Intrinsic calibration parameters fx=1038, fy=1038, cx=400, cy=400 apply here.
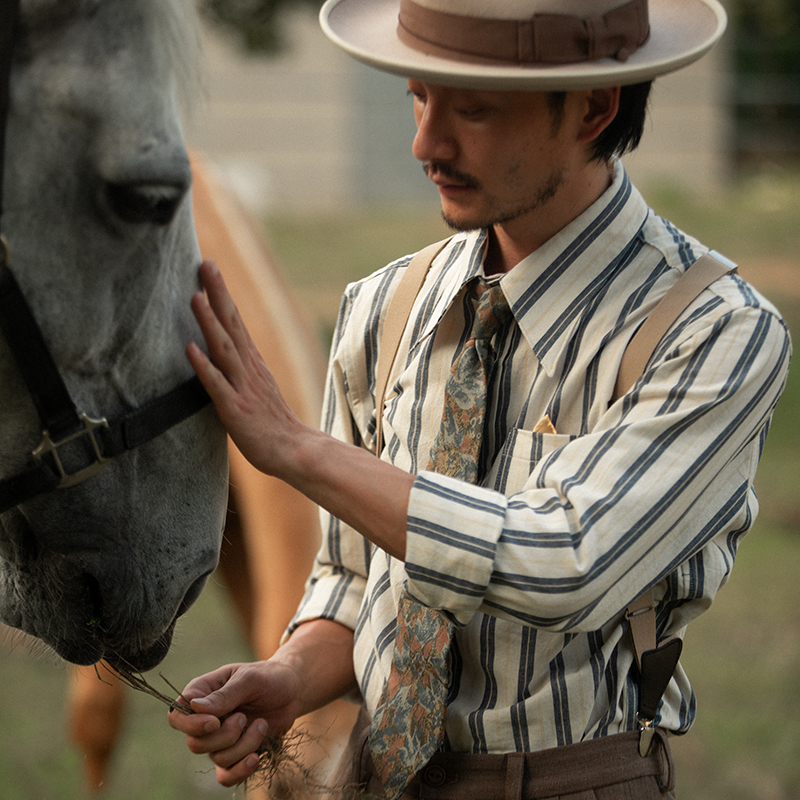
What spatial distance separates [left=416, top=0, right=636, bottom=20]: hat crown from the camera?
130 cm

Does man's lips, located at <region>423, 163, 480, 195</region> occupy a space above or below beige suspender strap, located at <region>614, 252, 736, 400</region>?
above

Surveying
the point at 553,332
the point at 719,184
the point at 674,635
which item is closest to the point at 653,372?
the point at 553,332

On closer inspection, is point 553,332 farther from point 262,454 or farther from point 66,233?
point 66,233

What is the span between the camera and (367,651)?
61.0 inches

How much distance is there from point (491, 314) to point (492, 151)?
0.74 feet

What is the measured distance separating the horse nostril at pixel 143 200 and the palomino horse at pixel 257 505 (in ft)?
4.59

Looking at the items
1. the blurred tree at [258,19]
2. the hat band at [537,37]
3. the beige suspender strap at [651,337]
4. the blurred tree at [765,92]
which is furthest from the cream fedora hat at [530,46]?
the blurred tree at [765,92]

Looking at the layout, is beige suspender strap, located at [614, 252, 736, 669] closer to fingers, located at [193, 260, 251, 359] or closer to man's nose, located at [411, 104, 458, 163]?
man's nose, located at [411, 104, 458, 163]

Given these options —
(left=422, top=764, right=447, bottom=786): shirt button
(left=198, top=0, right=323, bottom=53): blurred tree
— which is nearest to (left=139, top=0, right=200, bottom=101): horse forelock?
(left=422, top=764, right=447, bottom=786): shirt button

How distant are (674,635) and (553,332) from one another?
0.48m

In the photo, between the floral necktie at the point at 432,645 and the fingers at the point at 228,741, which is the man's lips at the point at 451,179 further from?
the fingers at the point at 228,741

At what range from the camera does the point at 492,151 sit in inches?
53.2

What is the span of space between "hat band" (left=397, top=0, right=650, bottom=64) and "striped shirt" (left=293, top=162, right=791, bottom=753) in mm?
216

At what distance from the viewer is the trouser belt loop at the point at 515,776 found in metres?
1.36
